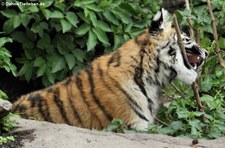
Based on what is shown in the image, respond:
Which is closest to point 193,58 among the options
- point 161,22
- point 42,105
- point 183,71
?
point 183,71

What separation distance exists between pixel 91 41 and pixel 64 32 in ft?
0.86

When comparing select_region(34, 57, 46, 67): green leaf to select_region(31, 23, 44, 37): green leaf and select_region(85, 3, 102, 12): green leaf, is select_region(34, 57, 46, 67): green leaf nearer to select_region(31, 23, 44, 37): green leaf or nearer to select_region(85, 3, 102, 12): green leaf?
select_region(31, 23, 44, 37): green leaf

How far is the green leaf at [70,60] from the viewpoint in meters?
6.38

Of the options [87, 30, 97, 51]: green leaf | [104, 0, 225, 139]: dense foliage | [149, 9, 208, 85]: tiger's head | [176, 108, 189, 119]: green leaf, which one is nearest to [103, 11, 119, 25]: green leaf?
[87, 30, 97, 51]: green leaf

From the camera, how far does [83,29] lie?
6285 millimetres

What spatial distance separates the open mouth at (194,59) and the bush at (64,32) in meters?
1.27

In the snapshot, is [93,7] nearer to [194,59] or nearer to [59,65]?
[59,65]

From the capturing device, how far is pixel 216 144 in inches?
148

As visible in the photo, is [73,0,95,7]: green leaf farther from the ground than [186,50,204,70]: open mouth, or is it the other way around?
[73,0,95,7]: green leaf

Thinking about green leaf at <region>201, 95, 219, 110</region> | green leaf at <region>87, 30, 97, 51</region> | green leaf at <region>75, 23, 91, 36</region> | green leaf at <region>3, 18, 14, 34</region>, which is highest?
green leaf at <region>3, 18, 14, 34</region>

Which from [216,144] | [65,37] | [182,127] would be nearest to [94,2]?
[65,37]

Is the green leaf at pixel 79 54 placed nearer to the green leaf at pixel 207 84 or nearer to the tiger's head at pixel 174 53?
the tiger's head at pixel 174 53

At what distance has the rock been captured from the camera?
11.7 ft

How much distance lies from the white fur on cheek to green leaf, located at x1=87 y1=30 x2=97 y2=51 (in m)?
1.28
